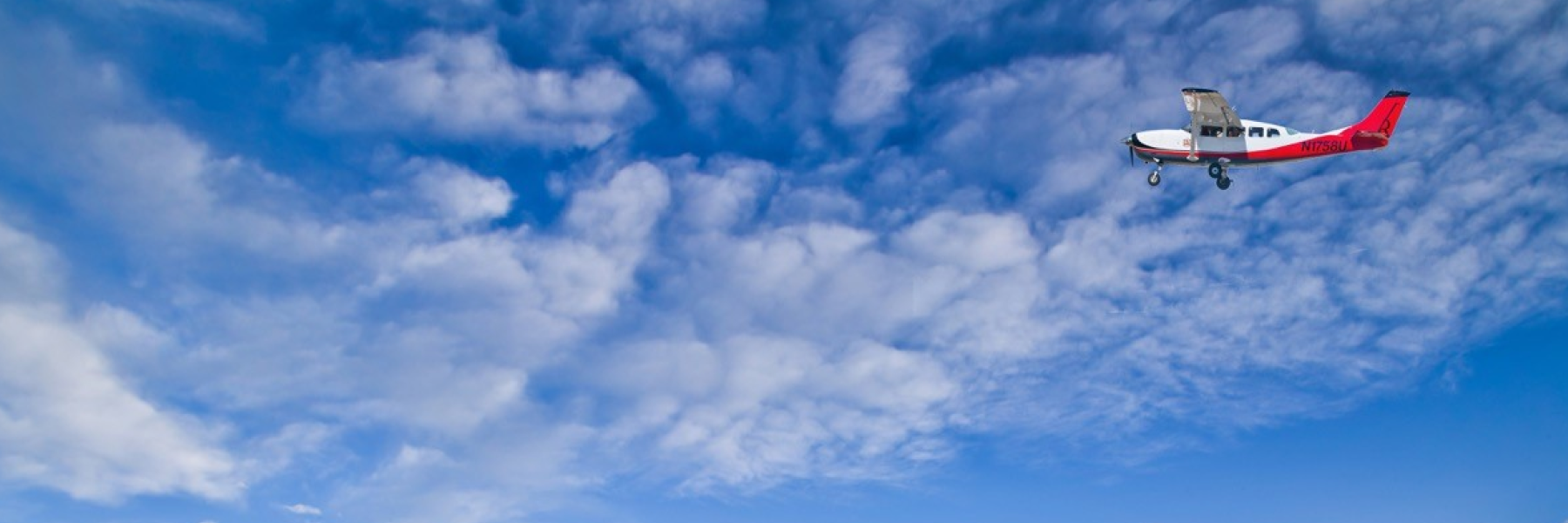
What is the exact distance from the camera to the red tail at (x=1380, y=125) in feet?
364

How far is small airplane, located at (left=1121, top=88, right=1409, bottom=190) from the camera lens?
11150 centimetres

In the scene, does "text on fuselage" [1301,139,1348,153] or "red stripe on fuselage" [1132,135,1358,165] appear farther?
"red stripe on fuselage" [1132,135,1358,165]

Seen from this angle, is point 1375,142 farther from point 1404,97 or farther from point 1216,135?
point 1216,135

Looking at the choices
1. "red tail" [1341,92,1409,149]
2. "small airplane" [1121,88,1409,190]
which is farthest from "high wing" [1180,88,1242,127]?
"red tail" [1341,92,1409,149]

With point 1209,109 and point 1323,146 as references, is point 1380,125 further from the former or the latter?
point 1209,109

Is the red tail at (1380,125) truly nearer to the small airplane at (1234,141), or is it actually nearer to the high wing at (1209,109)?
the small airplane at (1234,141)

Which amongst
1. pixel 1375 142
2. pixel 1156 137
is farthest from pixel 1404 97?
pixel 1156 137

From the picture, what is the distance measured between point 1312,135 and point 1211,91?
1237 centimetres

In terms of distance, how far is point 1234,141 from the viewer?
114688 millimetres

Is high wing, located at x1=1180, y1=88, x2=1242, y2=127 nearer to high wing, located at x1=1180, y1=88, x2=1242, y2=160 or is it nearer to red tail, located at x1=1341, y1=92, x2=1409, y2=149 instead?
high wing, located at x1=1180, y1=88, x2=1242, y2=160

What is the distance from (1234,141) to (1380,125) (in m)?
12.3

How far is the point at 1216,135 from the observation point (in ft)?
376

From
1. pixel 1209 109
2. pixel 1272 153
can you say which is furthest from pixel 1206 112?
pixel 1272 153

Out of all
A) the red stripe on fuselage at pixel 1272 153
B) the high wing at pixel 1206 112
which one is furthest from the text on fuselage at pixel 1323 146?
the high wing at pixel 1206 112
